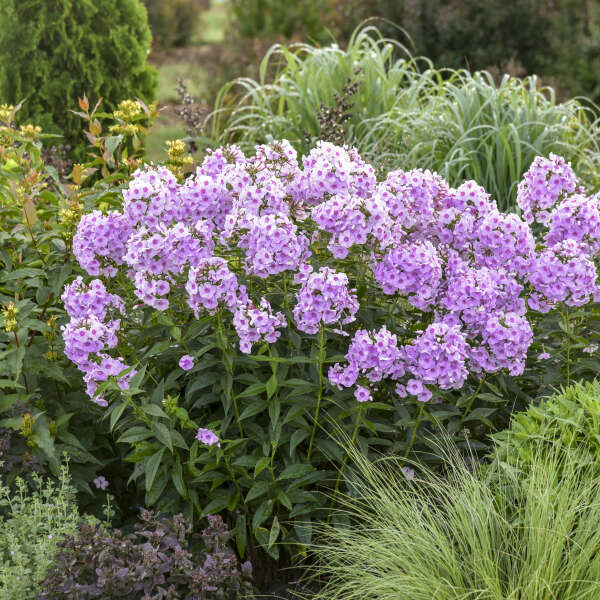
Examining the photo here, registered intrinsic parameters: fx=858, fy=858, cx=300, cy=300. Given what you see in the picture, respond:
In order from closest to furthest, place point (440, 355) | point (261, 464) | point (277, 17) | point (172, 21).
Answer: point (440, 355) < point (261, 464) < point (277, 17) < point (172, 21)

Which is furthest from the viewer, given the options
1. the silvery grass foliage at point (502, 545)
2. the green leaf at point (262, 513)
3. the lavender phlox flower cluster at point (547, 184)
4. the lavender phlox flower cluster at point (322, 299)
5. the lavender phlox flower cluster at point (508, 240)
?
the lavender phlox flower cluster at point (547, 184)

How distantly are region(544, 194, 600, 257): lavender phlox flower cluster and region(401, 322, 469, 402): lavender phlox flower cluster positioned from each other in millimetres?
716

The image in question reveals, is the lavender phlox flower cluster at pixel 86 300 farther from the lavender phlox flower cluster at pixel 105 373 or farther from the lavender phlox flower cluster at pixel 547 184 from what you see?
the lavender phlox flower cluster at pixel 547 184

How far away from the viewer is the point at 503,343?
2.98m

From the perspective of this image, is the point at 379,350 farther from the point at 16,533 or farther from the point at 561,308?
the point at 16,533

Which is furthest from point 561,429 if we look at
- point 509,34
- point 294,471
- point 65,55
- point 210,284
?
point 509,34

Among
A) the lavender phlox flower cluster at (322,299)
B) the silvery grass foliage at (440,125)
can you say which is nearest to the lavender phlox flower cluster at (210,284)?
the lavender phlox flower cluster at (322,299)

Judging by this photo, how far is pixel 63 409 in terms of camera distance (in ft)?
11.5

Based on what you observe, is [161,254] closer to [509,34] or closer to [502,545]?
[502,545]

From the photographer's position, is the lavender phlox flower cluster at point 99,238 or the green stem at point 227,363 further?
the lavender phlox flower cluster at point 99,238

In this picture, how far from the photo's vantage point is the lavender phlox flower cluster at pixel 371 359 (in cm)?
280

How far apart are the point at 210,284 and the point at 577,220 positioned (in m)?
1.46

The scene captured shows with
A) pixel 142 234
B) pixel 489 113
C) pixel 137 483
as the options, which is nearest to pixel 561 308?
pixel 142 234

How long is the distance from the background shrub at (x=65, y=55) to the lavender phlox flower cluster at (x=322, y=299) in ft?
14.6
